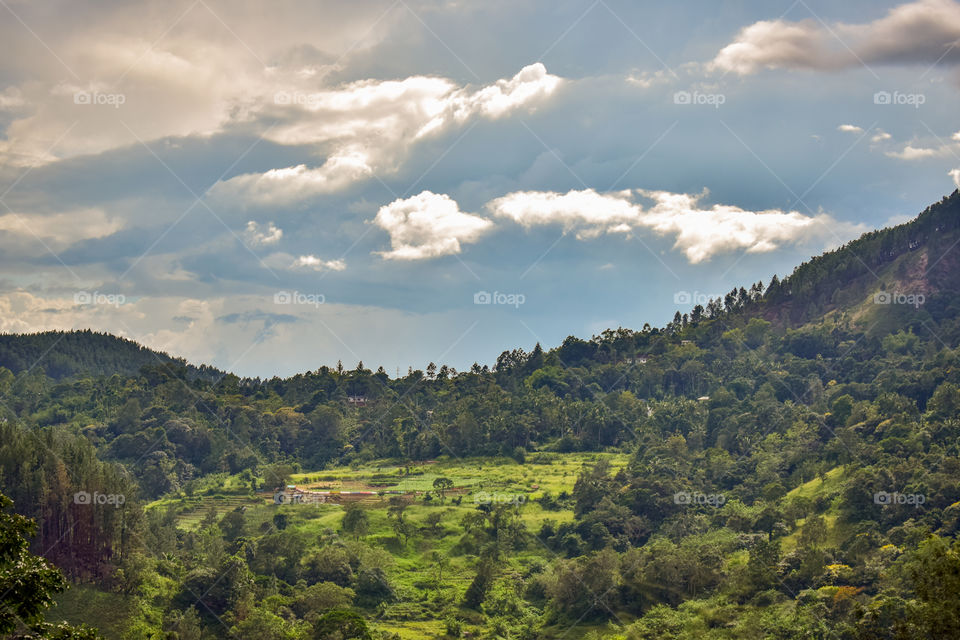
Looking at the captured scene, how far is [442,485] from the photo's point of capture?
82.5 m

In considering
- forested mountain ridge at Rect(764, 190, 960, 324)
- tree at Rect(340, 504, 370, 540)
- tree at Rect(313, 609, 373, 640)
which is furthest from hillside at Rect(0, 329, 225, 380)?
tree at Rect(313, 609, 373, 640)

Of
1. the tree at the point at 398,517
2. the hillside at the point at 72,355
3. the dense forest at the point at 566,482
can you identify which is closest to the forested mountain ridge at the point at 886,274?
the dense forest at the point at 566,482

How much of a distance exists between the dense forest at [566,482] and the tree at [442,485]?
0.32 meters

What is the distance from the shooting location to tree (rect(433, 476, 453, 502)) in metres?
79.8

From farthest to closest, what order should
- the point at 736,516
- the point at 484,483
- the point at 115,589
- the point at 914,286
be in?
the point at 914,286 < the point at 484,483 < the point at 736,516 < the point at 115,589

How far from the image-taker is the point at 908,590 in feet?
128

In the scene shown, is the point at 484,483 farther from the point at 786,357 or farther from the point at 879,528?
the point at 786,357

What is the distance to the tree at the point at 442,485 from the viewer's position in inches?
3140

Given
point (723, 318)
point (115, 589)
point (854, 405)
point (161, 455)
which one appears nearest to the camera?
point (115, 589)

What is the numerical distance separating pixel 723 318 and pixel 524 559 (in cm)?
8230

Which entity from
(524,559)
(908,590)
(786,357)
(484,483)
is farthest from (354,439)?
(908,590)

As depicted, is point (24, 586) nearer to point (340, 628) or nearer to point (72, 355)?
point (340, 628)

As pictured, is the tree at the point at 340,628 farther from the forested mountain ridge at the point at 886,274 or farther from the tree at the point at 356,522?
the forested mountain ridge at the point at 886,274

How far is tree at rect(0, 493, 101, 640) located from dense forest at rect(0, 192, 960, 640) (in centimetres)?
62
